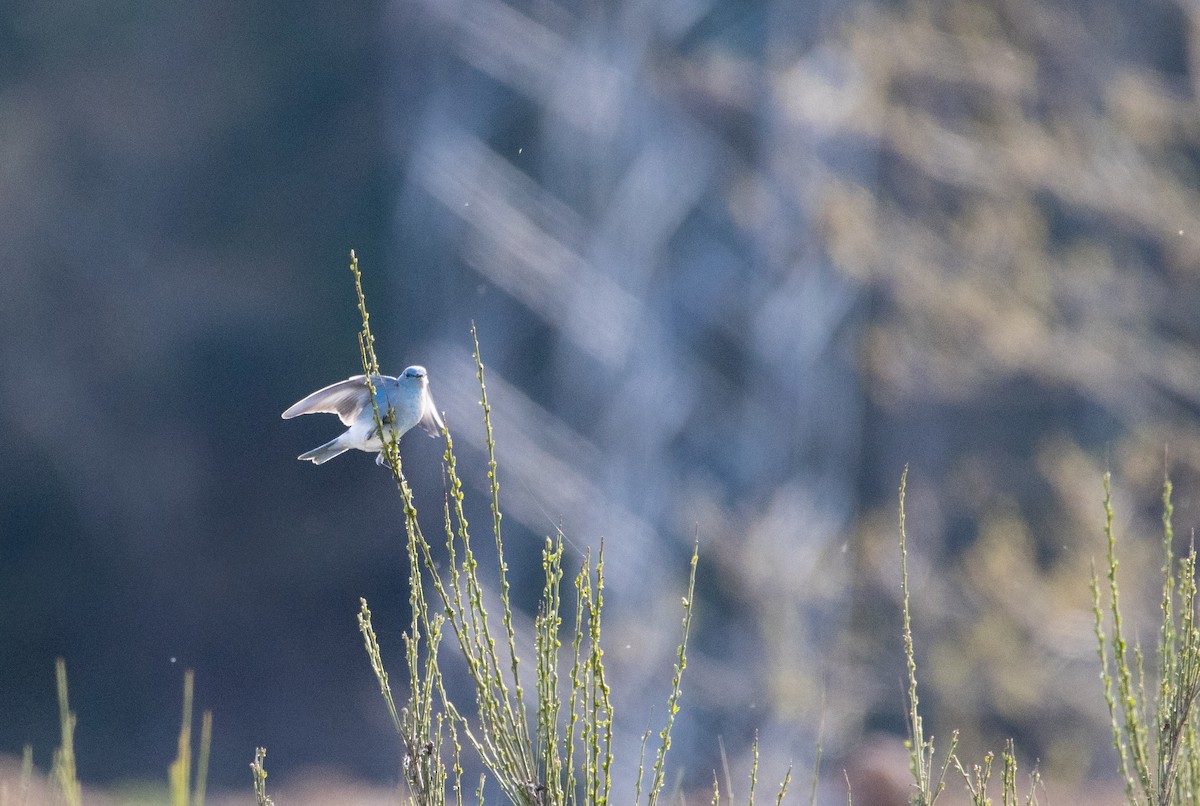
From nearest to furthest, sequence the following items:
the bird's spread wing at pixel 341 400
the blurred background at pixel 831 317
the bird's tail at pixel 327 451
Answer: the bird's spread wing at pixel 341 400
the bird's tail at pixel 327 451
the blurred background at pixel 831 317

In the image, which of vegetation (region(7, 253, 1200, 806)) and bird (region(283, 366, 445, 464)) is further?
bird (region(283, 366, 445, 464))

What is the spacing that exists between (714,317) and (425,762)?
696cm

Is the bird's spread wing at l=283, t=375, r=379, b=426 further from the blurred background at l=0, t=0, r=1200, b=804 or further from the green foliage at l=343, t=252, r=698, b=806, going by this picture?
the blurred background at l=0, t=0, r=1200, b=804

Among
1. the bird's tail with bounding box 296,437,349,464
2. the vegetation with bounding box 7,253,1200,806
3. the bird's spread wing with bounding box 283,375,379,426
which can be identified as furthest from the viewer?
the bird's tail with bounding box 296,437,349,464

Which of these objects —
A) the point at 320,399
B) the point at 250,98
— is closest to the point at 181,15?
the point at 250,98

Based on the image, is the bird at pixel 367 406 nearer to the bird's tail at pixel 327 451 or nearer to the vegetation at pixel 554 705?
the bird's tail at pixel 327 451

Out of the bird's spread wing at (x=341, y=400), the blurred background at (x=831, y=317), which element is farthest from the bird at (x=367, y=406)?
the blurred background at (x=831, y=317)

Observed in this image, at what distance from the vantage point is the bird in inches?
112

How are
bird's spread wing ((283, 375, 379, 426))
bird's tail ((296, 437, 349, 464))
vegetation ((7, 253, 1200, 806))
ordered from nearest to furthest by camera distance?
vegetation ((7, 253, 1200, 806)), bird's spread wing ((283, 375, 379, 426)), bird's tail ((296, 437, 349, 464))

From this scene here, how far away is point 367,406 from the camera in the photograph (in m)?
2.97

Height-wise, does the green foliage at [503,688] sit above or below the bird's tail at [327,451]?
below

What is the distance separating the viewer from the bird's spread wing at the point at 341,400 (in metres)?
2.80

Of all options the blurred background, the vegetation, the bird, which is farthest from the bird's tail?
the blurred background

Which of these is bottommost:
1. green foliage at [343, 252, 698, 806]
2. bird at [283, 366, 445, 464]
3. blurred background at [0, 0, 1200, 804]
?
green foliage at [343, 252, 698, 806]
